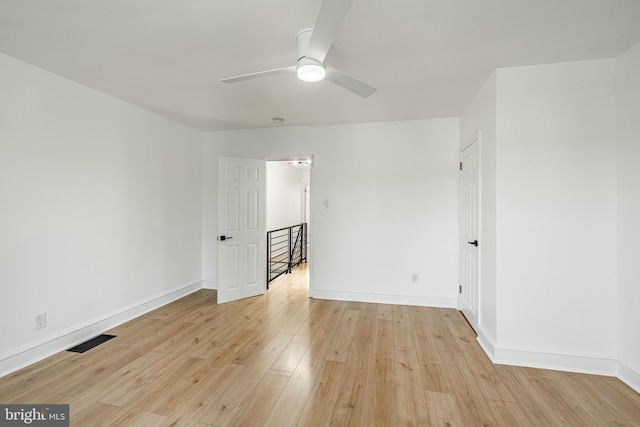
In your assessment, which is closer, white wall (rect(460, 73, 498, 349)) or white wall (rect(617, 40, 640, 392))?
white wall (rect(617, 40, 640, 392))

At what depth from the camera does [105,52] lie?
220 cm

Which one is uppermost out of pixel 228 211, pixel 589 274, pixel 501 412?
pixel 228 211

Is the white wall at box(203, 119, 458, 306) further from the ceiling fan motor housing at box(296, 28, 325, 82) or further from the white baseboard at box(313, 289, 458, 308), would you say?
the ceiling fan motor housing at box(296, 28, 325, 82)

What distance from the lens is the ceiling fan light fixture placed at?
5.68ft

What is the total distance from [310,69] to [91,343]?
3.27 metres

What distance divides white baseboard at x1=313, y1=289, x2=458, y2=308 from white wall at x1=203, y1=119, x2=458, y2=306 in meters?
0.01

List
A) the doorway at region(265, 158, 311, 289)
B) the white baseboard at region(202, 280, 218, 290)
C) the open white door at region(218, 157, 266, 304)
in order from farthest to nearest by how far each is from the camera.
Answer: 1. the doorway at region(265, 158, 311, 289)
2. the white baseboard at region(202, 280, 218, 290)
3. the open white door at region(218, 157, 266, 304)

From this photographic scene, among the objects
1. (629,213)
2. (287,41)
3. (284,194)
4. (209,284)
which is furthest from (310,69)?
(284,194)

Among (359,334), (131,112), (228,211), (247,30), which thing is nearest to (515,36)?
(247,30)

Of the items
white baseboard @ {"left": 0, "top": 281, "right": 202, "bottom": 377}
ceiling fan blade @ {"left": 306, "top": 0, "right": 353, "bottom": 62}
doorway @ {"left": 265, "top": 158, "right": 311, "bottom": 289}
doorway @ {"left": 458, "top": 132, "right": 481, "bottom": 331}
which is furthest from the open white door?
doorway @ {"left": 458, "top": 132, "right": 481, "bottom": 331}

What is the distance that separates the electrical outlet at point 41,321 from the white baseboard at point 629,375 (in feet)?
15.9

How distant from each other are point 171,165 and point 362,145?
2746 mm

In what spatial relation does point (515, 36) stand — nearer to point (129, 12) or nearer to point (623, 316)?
point (623, 316)

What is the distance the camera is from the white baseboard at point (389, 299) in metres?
3.77
